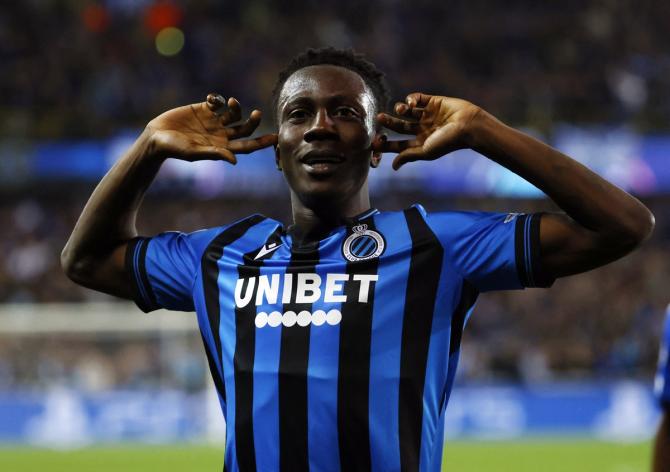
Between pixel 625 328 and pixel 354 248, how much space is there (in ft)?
49.9

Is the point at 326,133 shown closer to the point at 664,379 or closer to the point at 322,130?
the point at 322,130

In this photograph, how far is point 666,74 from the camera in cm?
1966

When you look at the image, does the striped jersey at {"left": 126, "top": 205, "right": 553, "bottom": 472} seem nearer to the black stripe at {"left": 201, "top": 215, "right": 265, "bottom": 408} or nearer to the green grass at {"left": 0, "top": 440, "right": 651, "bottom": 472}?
the black stripe at {"left": 201, "top": 215, "right": 265, "bottom": 408}

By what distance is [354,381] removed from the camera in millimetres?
2883

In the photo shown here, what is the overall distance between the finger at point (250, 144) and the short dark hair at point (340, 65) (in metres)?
0.18

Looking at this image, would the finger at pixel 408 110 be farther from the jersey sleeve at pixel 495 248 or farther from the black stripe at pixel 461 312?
the black stripe at pixel 461 312

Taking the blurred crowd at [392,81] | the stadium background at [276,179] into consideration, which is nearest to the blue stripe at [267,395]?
the stadium background at [276,179]

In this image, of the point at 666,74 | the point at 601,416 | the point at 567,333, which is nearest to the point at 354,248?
the point at 601,416

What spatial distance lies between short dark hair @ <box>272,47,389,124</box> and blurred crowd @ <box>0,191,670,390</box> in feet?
40.7

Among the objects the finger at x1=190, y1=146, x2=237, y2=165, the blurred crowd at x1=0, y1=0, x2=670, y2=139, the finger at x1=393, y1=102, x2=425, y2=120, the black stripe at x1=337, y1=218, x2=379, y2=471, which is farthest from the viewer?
the blurred crowd at x1=0, y1=0, x2=670, y2=139

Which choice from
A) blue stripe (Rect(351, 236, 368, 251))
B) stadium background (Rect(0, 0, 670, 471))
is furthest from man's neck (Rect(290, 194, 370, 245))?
stadium background (Rect(0, 0, 670, 471))

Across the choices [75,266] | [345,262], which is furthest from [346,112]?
[75,266]

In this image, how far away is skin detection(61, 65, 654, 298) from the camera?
9.43 ft

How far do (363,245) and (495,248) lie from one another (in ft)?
1.26
